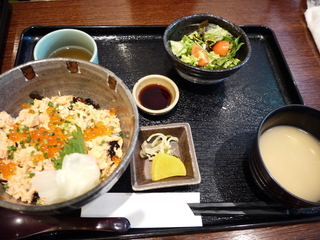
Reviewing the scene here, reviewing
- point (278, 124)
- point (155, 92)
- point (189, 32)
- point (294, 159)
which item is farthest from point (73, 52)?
point (294, 159)

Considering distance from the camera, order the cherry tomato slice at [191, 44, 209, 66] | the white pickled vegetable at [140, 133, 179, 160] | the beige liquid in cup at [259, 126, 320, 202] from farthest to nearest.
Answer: the cherry tomato slice at [191, 44, 209, 66] < the white pickled vegetable at [140, 133, 179, 160] < the beige liquid in cup at [259, 126, 320, 202]

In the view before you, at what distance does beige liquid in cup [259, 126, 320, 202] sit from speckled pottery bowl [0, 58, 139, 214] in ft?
2.92

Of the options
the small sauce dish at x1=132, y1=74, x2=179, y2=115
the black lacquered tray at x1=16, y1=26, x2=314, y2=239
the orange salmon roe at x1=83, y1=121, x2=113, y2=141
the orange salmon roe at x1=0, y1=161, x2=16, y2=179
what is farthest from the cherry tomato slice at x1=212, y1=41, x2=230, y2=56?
the orange salmon roe at x1=0, y1=161, x2=16, y2=179

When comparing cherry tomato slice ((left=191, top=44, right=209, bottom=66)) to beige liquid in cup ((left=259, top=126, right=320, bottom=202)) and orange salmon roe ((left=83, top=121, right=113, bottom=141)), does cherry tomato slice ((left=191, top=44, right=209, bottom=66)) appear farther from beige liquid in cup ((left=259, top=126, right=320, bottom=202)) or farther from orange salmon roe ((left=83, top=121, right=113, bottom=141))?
orange salmon roe ((left=83, top=121, right=113, bottom=141))

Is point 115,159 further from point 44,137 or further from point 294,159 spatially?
point 294,159

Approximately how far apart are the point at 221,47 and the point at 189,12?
76 cm

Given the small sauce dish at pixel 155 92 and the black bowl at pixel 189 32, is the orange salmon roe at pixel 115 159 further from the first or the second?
the black bowl at pixel 189 32

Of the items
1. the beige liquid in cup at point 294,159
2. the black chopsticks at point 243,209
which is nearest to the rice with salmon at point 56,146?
the black chopsticks at point 243,209

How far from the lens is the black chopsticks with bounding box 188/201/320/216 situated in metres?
1.44

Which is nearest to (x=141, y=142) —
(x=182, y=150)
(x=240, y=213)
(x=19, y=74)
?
(x=182, y=150)

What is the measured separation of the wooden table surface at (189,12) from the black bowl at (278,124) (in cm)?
60

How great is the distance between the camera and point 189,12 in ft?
8.28

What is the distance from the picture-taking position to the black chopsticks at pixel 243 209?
1.44m

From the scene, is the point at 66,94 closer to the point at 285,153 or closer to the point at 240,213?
the point at 240,213
